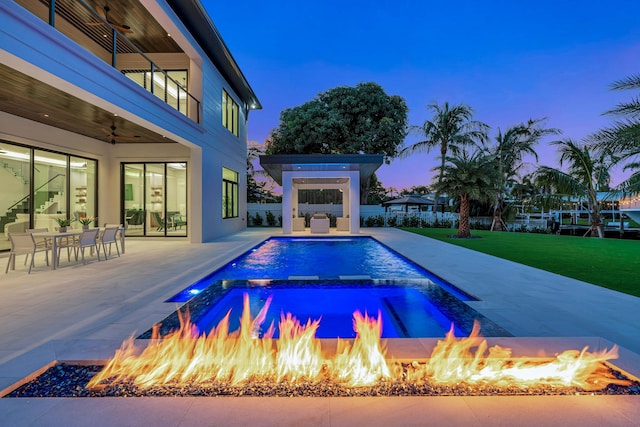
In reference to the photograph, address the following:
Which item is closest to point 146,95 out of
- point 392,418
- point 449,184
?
point 392,418

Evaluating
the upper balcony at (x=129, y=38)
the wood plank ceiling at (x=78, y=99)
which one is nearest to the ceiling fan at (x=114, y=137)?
the wood plank ceiling at (x=78, y=99)

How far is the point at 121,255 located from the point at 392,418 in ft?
29.5

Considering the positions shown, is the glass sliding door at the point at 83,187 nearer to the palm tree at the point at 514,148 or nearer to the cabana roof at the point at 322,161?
the cabana roof at the point at 322,161

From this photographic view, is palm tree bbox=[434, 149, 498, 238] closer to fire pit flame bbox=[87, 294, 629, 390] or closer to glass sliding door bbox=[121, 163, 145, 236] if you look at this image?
fire pit flame bbox=[87, 294, 629, 390]

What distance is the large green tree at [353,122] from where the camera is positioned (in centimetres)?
2291

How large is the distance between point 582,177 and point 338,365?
58.4 feet

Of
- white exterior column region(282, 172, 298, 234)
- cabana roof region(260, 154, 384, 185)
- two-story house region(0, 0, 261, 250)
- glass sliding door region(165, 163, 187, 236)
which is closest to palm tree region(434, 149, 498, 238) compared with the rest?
cabana roof region(260, 154, 384, 185)

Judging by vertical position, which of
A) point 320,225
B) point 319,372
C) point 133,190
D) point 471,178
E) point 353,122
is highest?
point 353,122

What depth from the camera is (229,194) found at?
1529cm

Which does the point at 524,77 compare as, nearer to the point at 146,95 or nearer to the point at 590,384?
the point at 146,95

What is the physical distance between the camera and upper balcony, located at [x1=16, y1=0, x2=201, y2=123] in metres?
8.35

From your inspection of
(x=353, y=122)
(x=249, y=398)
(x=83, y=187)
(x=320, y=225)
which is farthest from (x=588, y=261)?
(x=353, y=122)

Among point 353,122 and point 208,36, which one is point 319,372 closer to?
point 208,36

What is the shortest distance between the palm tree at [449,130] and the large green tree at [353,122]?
76.7 inches
